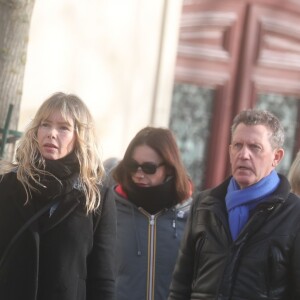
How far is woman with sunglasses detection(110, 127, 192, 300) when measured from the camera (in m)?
5.19

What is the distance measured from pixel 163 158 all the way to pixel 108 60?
8.45 ft

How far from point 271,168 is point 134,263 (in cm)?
113

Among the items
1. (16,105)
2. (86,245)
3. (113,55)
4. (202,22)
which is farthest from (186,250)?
(202,22)

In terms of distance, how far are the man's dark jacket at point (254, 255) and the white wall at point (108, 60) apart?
3.25m

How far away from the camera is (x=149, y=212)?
210 inches

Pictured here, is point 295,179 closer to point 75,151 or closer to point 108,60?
A: point 75,151

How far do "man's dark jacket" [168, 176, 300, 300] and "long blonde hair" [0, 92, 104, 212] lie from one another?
1.73 ft

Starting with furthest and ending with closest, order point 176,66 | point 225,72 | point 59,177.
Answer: point 225,72 → point 176,66 → point 59,177

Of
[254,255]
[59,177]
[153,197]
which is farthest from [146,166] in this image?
[254,255]

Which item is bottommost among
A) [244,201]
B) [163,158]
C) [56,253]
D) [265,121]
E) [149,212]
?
[56,253]

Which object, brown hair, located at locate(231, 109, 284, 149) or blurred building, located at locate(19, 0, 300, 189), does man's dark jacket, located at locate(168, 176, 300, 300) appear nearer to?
brown hair, located at locate(231, 109, 284, 149)

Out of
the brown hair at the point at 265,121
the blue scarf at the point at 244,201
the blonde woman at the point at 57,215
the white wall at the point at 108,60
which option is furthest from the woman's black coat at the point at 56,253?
the white wall at the point at 108,60

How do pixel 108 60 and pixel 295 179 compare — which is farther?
pixel 108 60

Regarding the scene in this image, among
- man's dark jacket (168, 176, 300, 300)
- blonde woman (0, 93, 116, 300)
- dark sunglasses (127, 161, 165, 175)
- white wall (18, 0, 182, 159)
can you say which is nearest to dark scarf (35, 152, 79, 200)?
blonde woman (0, 93, 116, 300)
